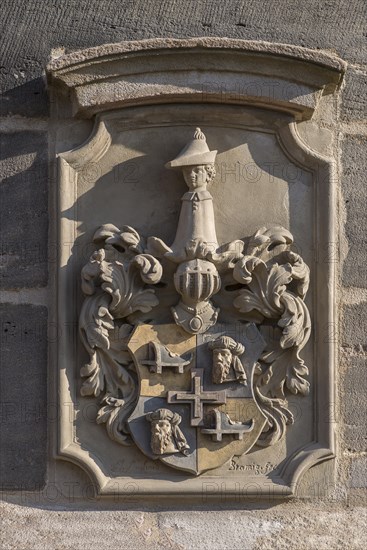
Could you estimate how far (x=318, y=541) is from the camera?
14.0 feet

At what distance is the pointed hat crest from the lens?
4.30 meters

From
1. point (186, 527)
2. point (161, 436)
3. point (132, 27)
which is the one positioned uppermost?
point (132, 27)

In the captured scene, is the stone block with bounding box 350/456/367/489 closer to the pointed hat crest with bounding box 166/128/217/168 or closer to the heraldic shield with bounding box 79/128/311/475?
the heraldic shield with bounding box 79/128/311/475

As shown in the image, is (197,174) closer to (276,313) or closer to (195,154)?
(195,154)

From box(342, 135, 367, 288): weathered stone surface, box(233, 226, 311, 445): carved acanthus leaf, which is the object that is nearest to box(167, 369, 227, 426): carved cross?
box(233, 226, 311, 445): carved acanthus leaf

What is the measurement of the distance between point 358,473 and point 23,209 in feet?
4.52

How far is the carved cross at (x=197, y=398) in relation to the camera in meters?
4.28

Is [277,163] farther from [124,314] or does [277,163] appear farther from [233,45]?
[124,314]

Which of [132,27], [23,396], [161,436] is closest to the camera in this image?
[161,436]

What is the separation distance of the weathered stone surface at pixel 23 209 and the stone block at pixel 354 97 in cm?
100

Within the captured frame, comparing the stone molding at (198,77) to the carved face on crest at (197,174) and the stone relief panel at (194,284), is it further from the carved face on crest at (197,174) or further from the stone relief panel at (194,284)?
the carved face on crest at (197,174)

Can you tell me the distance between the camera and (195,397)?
427 centimetres

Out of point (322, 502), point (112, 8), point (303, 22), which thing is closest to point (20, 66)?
point (112, 8)

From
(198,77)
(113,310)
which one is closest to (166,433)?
(113,310)
